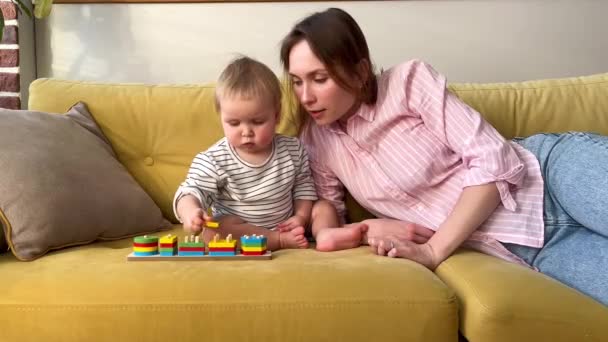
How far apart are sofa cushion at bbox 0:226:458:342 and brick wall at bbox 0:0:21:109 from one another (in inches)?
53.6

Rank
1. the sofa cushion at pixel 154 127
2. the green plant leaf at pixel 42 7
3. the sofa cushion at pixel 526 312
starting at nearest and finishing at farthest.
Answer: the sofa cushion at pixel 526 312
the sofa cushion at pixel 154 127
the green plant leaf at pixel 42 7

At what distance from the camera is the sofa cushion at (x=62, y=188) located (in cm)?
140

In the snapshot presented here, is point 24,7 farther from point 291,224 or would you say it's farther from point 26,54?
point 291,224

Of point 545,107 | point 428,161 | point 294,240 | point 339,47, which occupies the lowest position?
point 294,240

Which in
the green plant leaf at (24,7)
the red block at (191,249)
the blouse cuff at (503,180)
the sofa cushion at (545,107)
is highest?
the green plant leaf at (24,7)

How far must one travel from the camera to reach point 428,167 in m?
1.58

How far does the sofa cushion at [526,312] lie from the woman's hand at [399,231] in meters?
0.33

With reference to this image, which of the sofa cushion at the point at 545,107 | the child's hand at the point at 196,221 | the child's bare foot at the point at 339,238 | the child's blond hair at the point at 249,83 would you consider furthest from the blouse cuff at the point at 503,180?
the child's hand at the point at 196,221

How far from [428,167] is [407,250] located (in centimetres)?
28

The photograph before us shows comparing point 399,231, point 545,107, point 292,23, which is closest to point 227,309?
point 399,231

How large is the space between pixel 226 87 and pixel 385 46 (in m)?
1.01

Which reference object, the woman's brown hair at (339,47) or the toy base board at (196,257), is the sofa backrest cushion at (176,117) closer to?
the woman's brown hair at (339,47)

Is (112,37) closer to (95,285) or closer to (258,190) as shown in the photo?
(258,190)

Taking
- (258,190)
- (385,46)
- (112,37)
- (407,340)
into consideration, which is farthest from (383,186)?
(112,37)
